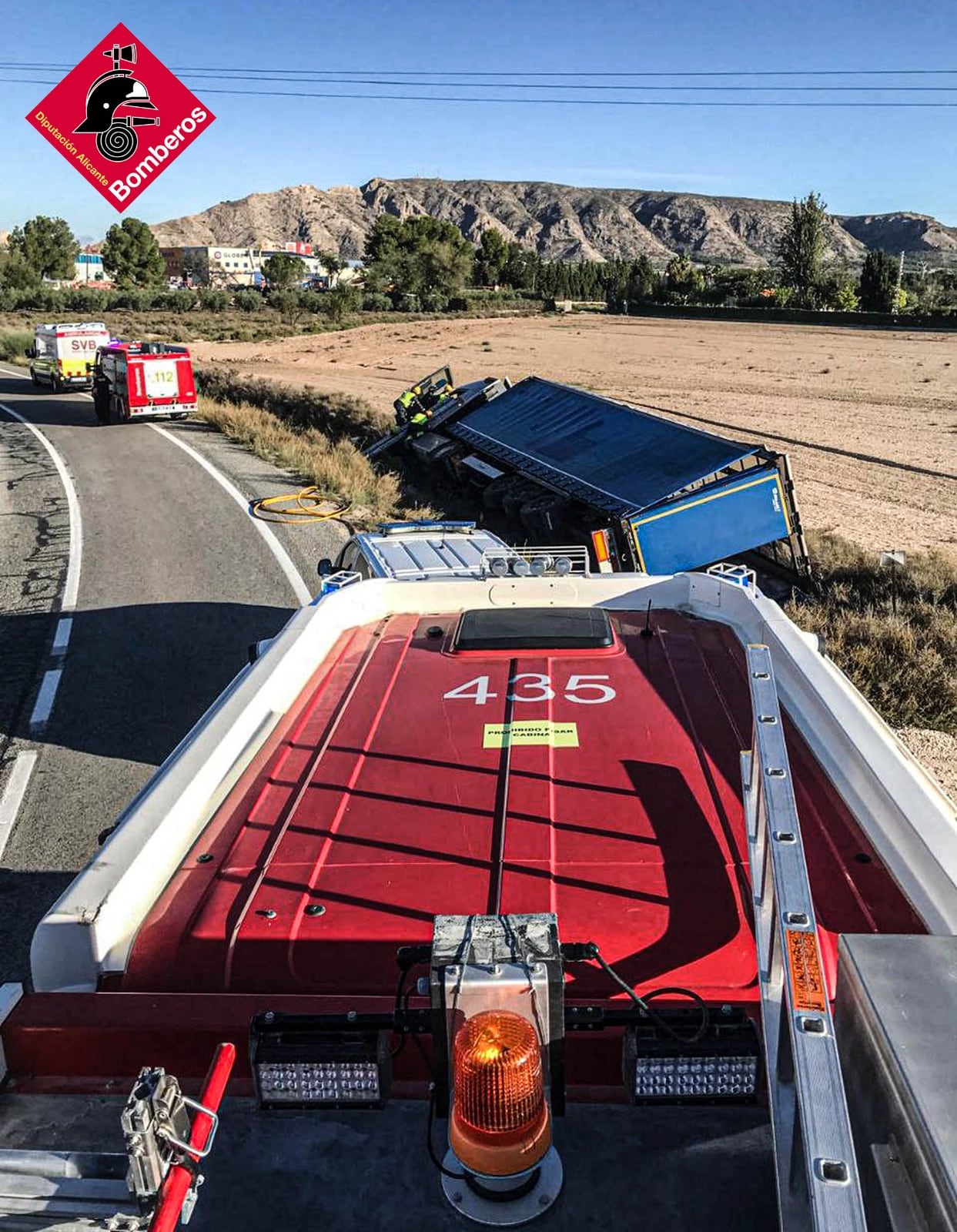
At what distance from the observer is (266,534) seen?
1426cm

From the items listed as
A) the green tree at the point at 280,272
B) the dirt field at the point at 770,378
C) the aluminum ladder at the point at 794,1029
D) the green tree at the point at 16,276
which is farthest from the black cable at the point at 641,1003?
the green tree at the point at 280,272

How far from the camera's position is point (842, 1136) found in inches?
60.2

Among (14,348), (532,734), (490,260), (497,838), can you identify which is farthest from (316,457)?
(490,260)

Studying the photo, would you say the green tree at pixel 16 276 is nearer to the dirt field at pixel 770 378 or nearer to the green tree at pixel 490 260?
the dirt field at pixel 770 378

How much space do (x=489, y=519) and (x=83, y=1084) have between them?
14.5 m

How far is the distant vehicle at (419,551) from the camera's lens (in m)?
7.49

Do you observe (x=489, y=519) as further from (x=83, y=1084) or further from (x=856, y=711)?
(x=83, y=1084)

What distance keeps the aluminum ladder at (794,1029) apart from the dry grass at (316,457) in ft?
42.6

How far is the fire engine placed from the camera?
5.87 feet

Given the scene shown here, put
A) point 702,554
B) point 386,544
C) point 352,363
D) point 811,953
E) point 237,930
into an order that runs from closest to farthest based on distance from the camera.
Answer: point 811,953, point 237,930, point 386,544, point 702,554, point 352,363

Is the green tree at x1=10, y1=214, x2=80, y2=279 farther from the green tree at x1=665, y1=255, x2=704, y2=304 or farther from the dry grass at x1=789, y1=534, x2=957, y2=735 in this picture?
the dry grass at x1=789, y1=534, x2=957, y2=735

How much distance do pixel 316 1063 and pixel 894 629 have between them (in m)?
8.65

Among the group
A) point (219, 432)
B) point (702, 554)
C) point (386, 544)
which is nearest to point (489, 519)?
point (702, 554)

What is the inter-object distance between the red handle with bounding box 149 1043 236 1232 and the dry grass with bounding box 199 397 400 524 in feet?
44.1
